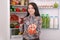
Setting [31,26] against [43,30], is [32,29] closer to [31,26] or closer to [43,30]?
[31,26]

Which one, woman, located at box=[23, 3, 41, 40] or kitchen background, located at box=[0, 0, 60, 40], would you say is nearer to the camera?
woman, located at box=[23, 3, 41, 40]

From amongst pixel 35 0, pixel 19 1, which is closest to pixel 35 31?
pixel 35 0

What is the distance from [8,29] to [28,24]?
2.43 feet

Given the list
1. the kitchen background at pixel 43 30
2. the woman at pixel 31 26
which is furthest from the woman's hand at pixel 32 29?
the kitchen background at pixel 43 30

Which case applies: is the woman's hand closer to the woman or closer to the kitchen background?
the woman

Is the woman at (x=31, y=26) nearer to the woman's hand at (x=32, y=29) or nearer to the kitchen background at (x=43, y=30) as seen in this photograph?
the woman's hand at (x=32, y=29)

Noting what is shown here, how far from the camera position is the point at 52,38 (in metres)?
2.97

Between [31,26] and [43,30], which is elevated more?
[31,26]

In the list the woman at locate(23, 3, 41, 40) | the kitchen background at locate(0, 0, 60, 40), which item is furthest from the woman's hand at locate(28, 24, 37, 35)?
the kitchen background at locate(0, 0, 60, 40)

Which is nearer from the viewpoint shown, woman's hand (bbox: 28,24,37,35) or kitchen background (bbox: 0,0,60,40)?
woman's hand (bbox: 28,24,37,35)

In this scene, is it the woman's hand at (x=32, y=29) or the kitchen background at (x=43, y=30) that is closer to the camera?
the woman's hand at (x=32, y=29)

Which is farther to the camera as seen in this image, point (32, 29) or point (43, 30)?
point (43, 30)

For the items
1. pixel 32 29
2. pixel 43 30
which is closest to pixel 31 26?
pixel 32 29

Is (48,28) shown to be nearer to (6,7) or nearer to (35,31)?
(35,31)
